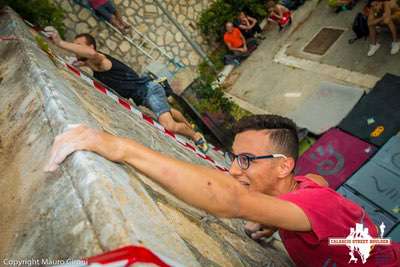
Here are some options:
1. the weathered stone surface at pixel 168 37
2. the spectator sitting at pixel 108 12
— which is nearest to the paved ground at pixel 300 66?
the weathered stone surface at pixel 168 37

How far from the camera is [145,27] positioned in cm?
855

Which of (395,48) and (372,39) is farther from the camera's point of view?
(372,39)

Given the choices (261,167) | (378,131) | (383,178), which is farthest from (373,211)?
(261,167)

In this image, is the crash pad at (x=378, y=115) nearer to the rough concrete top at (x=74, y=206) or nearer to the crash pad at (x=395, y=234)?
the crash pad at (x=395, y=234)

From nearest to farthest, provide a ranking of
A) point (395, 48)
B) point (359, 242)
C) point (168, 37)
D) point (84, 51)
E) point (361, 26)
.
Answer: point (359, 242), point (84, 51), point (395, 48), point (361, 26), point (168, 37)

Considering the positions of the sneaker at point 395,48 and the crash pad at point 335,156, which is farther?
the sneaker at point 395,48

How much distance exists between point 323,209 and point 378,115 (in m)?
4.21

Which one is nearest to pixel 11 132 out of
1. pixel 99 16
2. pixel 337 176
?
pixel 337 176

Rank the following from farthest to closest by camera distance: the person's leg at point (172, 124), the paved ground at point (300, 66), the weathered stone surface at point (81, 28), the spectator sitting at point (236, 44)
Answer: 1. the spectator sitting at point (236, 44)
2. the weathered stone surface at point (81, 28)
3. the paved ground at point (300, 66)
4. the person's leg at point (172, 124)

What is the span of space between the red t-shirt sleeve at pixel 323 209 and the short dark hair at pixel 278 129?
0.35m

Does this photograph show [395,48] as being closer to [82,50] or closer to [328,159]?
[328,159]

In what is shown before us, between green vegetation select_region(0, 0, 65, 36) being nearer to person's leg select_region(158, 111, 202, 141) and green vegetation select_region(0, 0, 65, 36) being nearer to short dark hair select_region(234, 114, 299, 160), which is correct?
person's leg select_region(158, 111, 202, 141)

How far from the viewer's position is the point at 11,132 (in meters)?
2.20

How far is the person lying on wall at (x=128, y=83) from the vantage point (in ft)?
15.3
